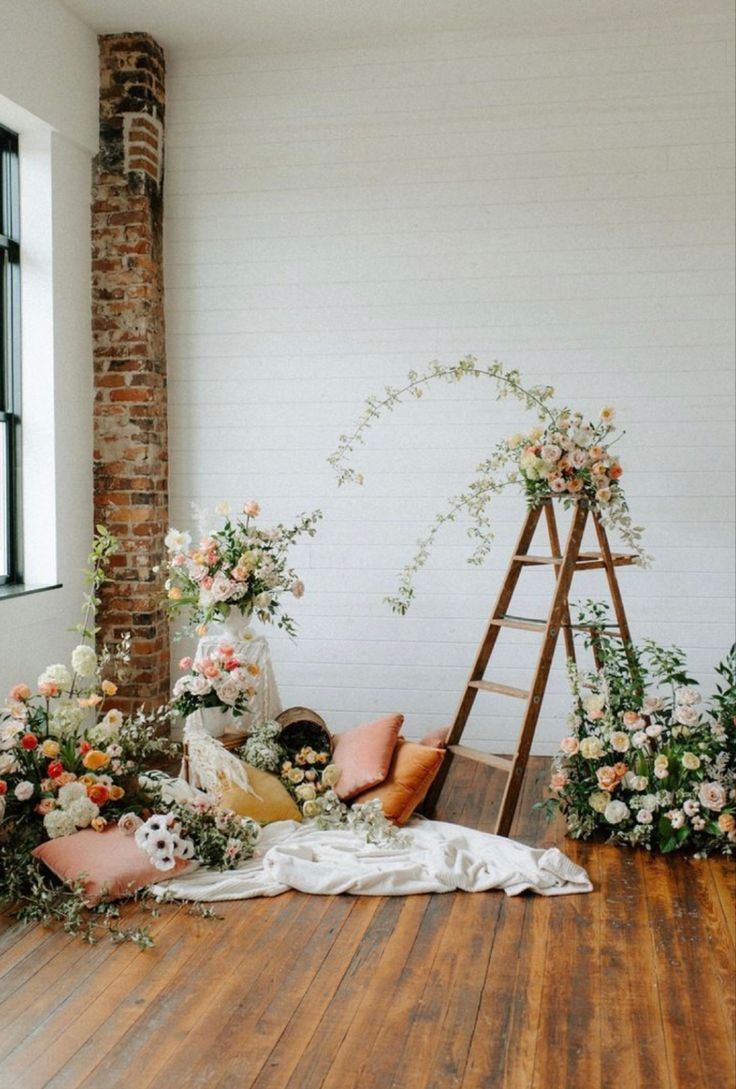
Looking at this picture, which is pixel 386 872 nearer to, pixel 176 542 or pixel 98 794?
pixel 98 794

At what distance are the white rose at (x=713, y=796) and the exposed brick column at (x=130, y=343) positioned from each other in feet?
9.99

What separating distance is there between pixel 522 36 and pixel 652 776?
151 inches

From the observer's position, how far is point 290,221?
6078 mm

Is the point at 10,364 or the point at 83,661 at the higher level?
the point at 10,364

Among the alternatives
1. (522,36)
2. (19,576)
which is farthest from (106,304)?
(522,36)

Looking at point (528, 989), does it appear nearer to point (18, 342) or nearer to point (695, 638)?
point (695, 638)

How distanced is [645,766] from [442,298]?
276cm

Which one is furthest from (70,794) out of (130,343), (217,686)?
(130,343)

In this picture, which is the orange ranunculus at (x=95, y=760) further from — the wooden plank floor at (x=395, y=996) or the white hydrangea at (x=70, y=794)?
the wooden plank floor at (x=395, y=996)

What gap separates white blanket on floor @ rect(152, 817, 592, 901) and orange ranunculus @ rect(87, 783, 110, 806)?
0.44m

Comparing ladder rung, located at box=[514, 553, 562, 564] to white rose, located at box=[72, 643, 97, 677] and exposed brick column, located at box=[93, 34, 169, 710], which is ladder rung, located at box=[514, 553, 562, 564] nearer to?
white rose, located at box=[72, 643, 97, 677]

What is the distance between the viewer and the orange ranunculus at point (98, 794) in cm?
420

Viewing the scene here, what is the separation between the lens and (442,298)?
5.96 meters

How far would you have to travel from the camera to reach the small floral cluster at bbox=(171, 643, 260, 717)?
4670 millimetres
